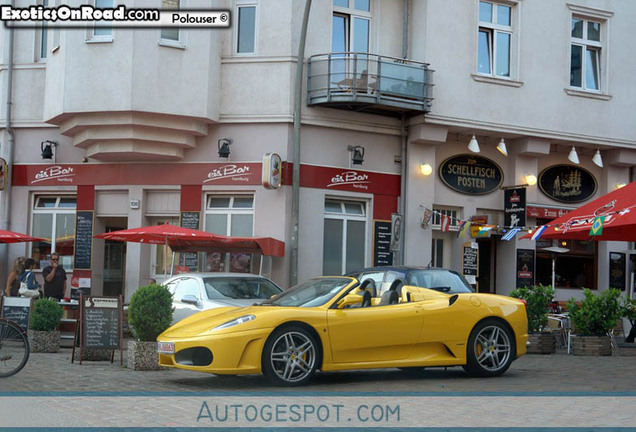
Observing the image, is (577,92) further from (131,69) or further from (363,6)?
(131,69)

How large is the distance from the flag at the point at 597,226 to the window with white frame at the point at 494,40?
8018 millimetres

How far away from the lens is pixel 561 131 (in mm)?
23797

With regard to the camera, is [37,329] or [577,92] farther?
[577,92]

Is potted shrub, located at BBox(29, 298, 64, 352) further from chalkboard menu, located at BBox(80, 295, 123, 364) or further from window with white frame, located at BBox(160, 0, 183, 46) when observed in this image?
window with white frame, located at BBox(160, 0, 183, 46)

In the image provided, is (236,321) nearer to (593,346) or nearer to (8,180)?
(593,346)

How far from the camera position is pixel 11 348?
11.2m

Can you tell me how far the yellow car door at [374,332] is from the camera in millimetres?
10961

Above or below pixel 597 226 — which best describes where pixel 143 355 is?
below

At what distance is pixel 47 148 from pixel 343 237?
761cm

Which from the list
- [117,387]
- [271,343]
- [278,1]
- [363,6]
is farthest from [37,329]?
[363,6]

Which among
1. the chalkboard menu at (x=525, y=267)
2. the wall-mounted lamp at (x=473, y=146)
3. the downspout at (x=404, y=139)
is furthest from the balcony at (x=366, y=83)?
the chalkboard menu at (x=525, y=267)

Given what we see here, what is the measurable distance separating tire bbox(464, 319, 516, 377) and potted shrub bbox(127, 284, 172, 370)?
14.4ft

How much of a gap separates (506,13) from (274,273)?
9.38m

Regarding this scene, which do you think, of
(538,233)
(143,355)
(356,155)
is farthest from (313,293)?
(356,155)
